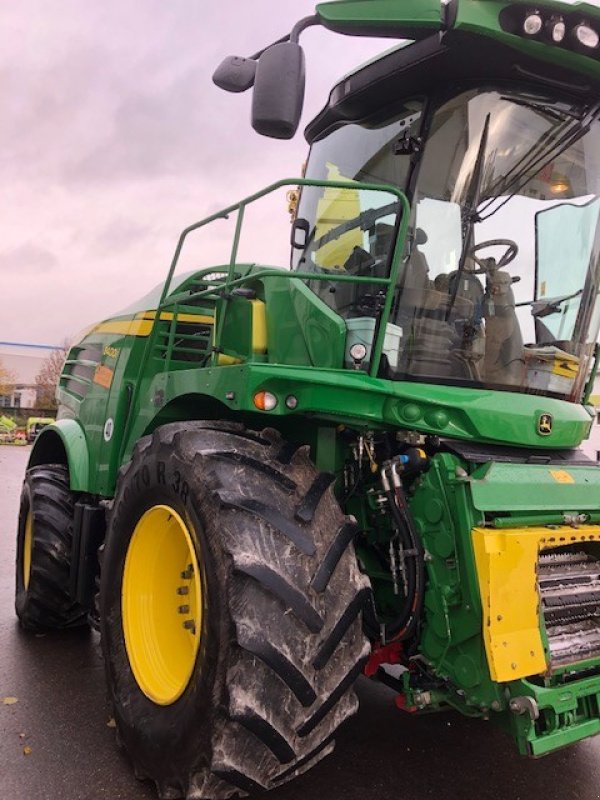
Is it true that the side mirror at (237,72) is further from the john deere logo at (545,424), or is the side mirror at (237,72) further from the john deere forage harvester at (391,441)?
the john deere logo at (545,424)

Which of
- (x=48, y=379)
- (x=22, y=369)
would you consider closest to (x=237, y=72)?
(x=48, y=379)

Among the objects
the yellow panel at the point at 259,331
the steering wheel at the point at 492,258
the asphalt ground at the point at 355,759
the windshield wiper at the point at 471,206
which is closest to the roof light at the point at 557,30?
the windshield wiper at the point at 471,206

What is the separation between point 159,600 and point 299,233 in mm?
1915

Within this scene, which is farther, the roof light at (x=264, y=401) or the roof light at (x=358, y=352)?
the roof light at (x=358, y=352)

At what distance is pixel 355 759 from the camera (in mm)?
3047

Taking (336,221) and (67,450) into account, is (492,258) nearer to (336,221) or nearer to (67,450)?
(336,221)

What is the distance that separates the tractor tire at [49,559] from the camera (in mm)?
4469

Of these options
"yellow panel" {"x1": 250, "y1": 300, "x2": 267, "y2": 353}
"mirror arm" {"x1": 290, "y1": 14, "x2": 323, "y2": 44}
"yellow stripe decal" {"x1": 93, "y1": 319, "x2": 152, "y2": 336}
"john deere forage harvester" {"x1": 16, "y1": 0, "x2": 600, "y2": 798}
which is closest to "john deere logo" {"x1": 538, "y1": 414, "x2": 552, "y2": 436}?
"john deere forage harvester" {"x1": 16, "y1": 0, "x2": 600, "y2": 798}

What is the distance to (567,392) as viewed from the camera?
3139 millimetres

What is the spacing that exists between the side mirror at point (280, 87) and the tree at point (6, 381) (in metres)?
59.0

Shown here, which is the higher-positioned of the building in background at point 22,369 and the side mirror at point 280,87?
the side mirror at point 280,87

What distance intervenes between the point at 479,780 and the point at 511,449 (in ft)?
4.83

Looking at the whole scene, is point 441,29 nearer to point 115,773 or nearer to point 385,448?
point 385,448

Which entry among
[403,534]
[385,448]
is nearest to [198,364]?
[385,448]
